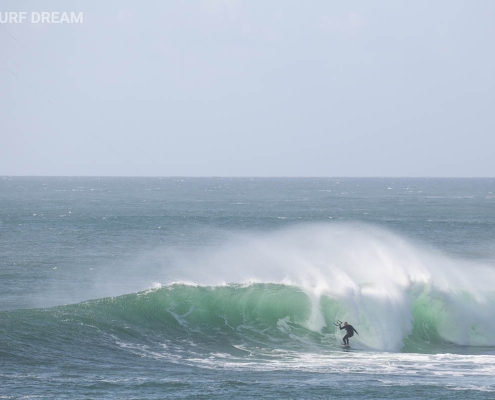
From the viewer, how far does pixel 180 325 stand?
2614 cm

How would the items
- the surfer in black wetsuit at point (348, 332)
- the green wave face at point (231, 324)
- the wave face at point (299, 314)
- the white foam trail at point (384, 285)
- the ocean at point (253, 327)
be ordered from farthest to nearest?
the white foam trail at point (384, 285) < the surfer in black wetsuit at point (348, 332) < the wave face at point (299, 314) < the green wave face at point (231, 324) < the ocean at point (253, 327)

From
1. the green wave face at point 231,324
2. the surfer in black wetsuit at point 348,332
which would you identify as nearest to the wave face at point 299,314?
the green wave face at point 231,324

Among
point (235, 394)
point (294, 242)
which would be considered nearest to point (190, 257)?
point (294, 242)

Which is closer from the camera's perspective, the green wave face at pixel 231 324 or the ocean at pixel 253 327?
the ocean at pixel 253 327

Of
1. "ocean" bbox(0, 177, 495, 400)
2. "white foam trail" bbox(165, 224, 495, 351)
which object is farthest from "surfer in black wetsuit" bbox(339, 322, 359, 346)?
"white foam trail" bbox(165, 224, 495, 351)

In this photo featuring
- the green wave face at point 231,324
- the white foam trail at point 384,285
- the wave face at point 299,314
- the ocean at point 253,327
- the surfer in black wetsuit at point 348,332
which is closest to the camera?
the ocean at point 253,327

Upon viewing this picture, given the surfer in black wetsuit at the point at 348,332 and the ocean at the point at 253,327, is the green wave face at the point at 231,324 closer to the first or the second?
the ocean at the point at 253,327

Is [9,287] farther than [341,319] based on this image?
Yes

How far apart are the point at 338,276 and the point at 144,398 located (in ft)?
44.3

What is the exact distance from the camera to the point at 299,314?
27.5 meters

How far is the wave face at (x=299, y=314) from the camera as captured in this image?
2338cm

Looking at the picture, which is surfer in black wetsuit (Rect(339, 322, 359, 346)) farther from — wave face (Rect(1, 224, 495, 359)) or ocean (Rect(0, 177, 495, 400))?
wave face (Rect(1, 224, 495, 359))

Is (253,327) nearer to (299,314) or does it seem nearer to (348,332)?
(299,314)

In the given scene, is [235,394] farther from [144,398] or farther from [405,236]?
[405,236]
